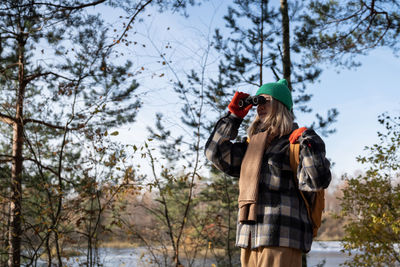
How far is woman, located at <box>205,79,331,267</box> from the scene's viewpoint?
5.52 feet

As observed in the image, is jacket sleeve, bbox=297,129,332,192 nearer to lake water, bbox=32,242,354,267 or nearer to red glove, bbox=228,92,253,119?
red glove, bbox=228,92,253,119

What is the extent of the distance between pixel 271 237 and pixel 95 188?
3.14 meters

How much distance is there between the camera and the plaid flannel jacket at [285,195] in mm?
1674

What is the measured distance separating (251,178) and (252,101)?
1.27 feet

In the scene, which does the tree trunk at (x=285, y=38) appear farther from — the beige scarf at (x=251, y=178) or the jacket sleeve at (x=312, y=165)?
the jacket sleeve at (x=312, y=165)

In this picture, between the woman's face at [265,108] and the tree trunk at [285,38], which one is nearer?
the woman's face at [265,108]

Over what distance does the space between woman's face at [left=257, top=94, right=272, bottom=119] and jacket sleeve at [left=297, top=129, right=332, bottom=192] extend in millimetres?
300

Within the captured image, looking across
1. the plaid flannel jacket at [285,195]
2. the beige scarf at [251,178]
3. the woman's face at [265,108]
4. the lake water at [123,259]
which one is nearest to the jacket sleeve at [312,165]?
the plaid flannel jacket at [285,195]

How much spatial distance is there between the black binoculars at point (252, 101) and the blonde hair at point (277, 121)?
65 millimetres

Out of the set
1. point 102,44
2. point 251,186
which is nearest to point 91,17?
point 102,44

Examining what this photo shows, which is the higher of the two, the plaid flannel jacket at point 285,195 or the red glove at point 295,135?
the red glove at point 295,135

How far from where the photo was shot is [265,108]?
1.98 m

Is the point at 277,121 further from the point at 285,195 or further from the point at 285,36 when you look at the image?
the point at 285,36

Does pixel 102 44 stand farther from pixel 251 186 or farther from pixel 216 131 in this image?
pixel 251 186
